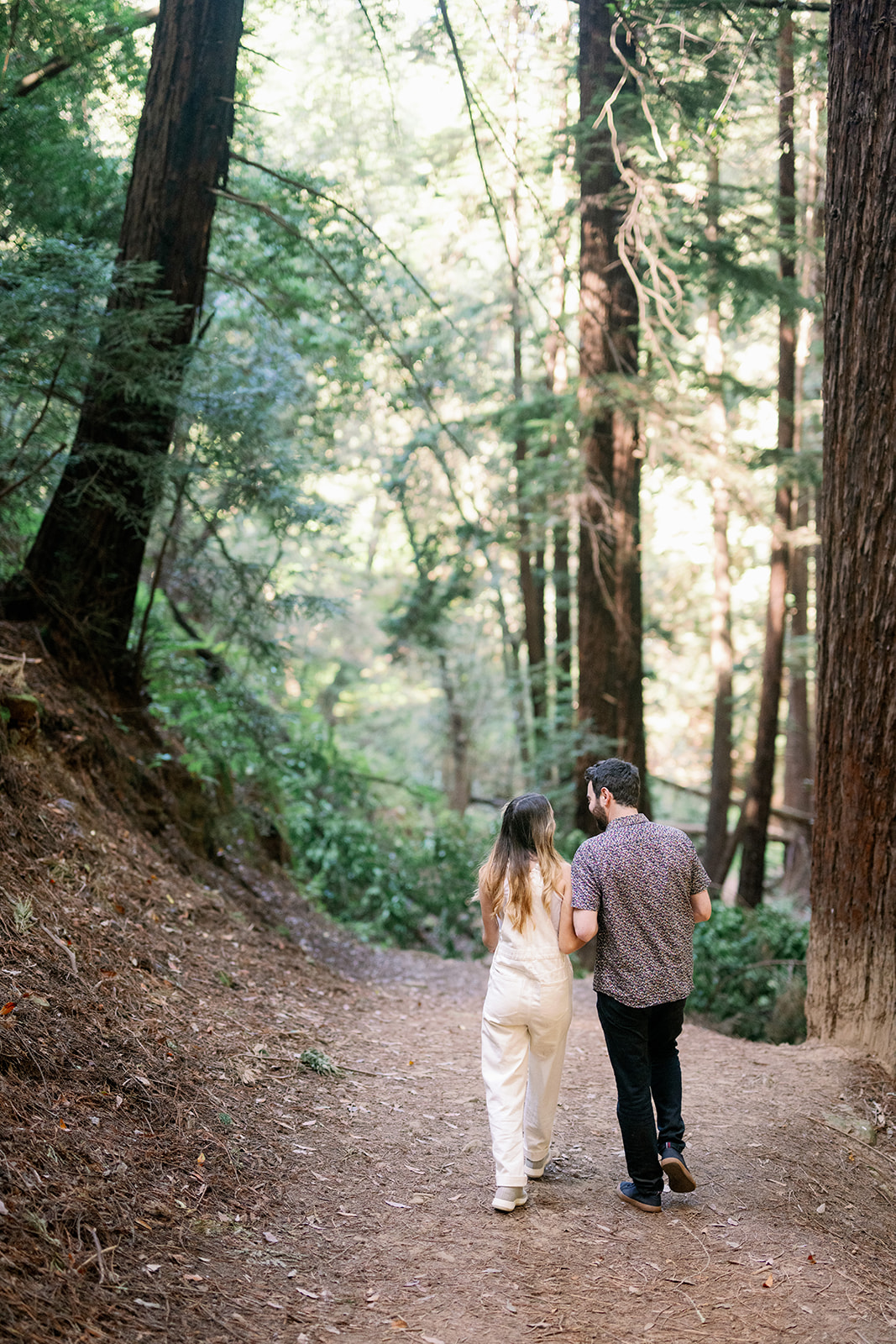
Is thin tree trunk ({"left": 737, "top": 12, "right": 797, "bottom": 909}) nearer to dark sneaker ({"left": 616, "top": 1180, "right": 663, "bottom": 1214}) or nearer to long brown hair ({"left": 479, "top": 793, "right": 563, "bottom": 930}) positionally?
long brown hair ({"left": 479, "top": 793, "right": 563, "bottom": 930})

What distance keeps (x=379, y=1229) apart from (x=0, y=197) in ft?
24.0

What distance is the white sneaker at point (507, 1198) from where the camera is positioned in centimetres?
386

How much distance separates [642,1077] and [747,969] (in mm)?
6327

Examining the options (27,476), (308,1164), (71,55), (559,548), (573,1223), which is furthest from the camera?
(559,548)

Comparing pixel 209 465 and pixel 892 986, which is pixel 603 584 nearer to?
pixel 209 465

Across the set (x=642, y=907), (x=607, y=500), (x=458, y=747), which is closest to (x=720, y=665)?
(x=607, y=500)

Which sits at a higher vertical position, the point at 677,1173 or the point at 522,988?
the point at 522,988

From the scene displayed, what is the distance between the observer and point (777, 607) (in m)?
12.6

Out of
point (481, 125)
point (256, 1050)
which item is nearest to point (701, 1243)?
point (256, 1050)

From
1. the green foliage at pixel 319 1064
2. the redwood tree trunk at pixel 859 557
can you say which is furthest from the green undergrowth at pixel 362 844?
the green foliage at pixel 319 1064

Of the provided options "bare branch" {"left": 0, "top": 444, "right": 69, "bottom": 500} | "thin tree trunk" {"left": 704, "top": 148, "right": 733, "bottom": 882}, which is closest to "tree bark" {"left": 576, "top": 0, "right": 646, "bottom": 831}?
"thin tree trunk" {"left": 704, "top": 148, "right": 733, "bottom": 882}

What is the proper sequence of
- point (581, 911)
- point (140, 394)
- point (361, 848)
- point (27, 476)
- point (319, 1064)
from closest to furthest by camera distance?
point (581, 911) < point (319, 1064) < point (27, 476) < point (140, 394) < point (361, 848)

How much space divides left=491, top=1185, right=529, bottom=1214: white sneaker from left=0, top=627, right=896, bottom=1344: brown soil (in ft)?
0.21

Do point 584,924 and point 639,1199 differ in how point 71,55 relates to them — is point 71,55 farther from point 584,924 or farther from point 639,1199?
point 639,1199
